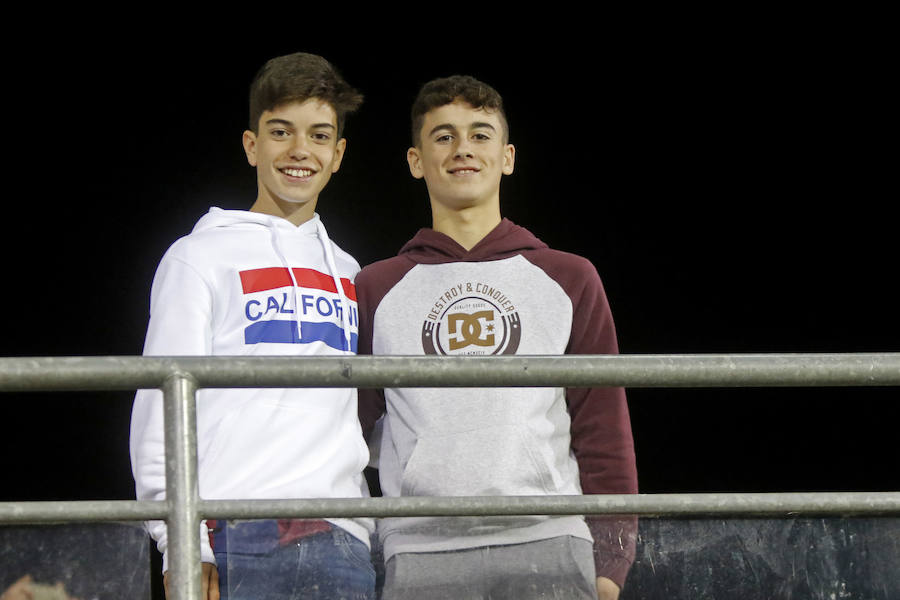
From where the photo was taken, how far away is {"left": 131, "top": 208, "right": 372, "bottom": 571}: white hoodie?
1780 mm

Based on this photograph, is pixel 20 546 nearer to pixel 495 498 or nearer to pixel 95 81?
pixel 495 498

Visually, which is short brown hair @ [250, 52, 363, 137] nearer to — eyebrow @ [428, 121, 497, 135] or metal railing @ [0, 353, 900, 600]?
eyebrow @ [428, 121, 497, 135]

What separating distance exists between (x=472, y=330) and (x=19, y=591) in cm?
108

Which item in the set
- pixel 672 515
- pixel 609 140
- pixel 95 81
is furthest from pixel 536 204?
pixel 672 515

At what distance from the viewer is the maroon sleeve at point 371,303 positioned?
6.75ft

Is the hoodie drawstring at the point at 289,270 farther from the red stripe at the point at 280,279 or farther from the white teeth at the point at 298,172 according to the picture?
the white teeth at the point at 298,172

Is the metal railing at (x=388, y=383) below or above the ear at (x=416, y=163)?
below

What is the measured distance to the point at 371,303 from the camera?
2.13 metres

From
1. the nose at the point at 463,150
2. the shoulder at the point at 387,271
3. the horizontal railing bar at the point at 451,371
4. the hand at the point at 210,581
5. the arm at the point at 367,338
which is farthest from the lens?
the nose at the point at 463,150

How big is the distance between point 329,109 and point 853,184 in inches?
109

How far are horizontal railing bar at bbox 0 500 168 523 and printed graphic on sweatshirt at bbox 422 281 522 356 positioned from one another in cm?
100

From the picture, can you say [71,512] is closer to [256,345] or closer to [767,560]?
[767,560]

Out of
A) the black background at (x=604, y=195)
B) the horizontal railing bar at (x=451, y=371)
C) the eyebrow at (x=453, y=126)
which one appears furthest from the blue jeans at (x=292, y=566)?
the black background at (x=604, y=195)

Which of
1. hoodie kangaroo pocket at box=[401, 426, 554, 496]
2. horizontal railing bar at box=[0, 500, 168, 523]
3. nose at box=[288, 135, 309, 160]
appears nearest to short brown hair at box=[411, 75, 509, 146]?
nose at box=[288, 135, 309, 160]
